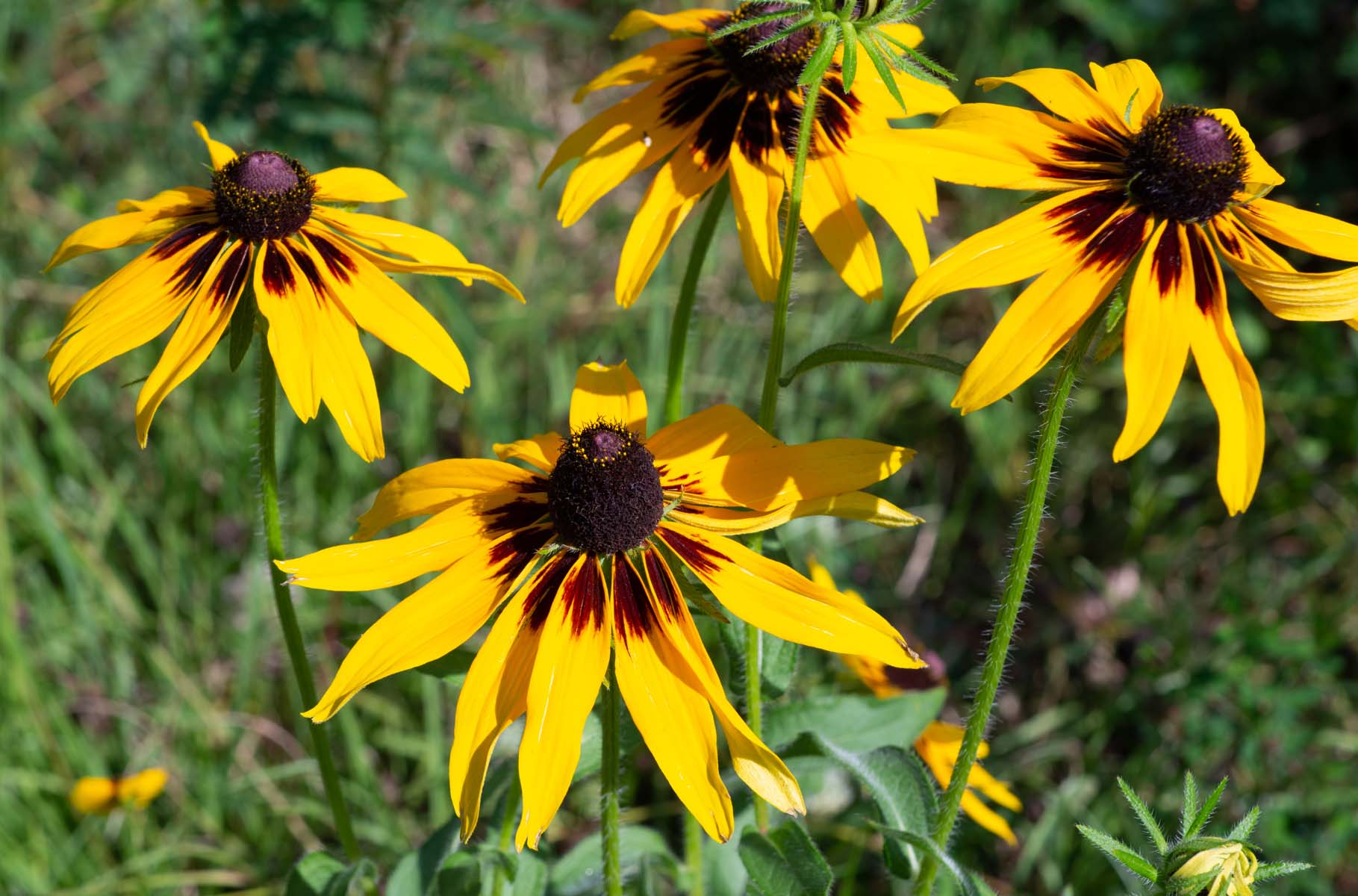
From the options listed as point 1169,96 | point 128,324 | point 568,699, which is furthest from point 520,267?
point 568,699

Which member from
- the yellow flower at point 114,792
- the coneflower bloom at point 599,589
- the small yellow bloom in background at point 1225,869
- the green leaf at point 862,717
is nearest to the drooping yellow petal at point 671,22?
the coneflower bloom at point 599,589

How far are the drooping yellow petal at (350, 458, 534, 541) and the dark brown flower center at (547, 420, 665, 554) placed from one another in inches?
4.0

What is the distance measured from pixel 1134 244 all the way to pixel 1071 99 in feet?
0.77

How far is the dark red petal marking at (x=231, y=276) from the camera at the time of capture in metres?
1.50

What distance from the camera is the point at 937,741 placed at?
2129mm

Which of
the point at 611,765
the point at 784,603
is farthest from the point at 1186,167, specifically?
the point at 611,765

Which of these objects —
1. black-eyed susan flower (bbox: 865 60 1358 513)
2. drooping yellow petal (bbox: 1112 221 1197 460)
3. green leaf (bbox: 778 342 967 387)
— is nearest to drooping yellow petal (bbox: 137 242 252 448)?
green leaf (bbox: 778 342 967 387)

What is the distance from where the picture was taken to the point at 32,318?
11.7 feet

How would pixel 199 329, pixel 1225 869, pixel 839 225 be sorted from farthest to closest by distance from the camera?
pixel 839 225 → pixel 199 329 → pixel 1225 869

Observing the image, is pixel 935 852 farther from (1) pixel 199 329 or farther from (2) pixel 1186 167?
(1) pixel 199 329

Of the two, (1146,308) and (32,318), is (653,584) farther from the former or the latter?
(32,318)

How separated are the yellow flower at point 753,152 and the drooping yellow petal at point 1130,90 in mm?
222

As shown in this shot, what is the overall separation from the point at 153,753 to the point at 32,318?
5.08ft

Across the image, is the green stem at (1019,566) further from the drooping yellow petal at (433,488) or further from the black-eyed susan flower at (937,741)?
the drooping yellow petal at (433,488)
